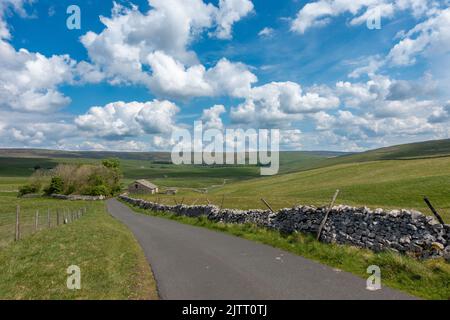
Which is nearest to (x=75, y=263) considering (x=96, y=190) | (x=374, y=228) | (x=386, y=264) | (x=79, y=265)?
(x=79, y=265)

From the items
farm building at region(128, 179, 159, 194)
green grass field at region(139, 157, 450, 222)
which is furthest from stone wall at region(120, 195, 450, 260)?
farm building at region(128, 179, 159, 194)

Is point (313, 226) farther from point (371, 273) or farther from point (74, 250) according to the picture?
point (74, 250)

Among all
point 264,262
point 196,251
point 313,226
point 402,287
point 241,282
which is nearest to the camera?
point 402,287

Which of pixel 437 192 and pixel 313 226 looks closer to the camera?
pixel 313 226

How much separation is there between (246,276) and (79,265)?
6.50 m

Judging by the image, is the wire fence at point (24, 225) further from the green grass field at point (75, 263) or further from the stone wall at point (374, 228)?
the stone wall at point (374, 228)

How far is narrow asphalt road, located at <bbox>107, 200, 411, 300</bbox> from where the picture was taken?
9040mm

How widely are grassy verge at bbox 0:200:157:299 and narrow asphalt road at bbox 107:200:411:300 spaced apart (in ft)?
2.37

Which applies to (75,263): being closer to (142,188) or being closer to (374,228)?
(374,228)

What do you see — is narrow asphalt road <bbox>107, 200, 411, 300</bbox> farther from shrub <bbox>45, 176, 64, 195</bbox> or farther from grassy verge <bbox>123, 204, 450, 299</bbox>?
shrub <bbox>45, 176, 64, 195</bbox>

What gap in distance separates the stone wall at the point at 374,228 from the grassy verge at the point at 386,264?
0.61 meters
